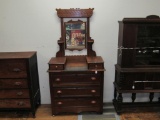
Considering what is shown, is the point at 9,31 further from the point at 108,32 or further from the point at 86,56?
the point at 108,32

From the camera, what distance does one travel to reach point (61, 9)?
2.75m

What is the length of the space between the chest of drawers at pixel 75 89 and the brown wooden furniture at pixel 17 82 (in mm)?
316

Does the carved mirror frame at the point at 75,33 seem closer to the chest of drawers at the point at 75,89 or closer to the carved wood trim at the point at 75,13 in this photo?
the carved wood trim at the point at 75,13

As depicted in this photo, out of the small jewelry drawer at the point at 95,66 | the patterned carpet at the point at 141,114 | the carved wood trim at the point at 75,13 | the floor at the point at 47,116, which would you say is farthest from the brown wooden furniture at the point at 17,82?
the patterned carpet at the point at 141,114

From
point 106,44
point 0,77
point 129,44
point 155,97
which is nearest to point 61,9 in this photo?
point 106,44

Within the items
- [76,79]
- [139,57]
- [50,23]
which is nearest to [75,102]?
[76,79]

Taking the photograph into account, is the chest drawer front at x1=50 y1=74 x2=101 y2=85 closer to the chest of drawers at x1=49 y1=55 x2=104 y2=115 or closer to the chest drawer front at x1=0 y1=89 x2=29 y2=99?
the chest of drawers at x1=49 y1=55 x2=104 y2=115

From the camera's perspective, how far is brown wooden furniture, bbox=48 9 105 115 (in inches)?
104

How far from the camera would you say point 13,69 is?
2596 mm

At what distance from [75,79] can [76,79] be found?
2 centimetres

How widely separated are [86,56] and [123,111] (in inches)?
44.2

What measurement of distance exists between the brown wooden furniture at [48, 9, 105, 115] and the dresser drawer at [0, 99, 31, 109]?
15.9 inches

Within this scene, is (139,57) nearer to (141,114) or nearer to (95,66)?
(95,66)

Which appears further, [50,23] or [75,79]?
[50,23]
